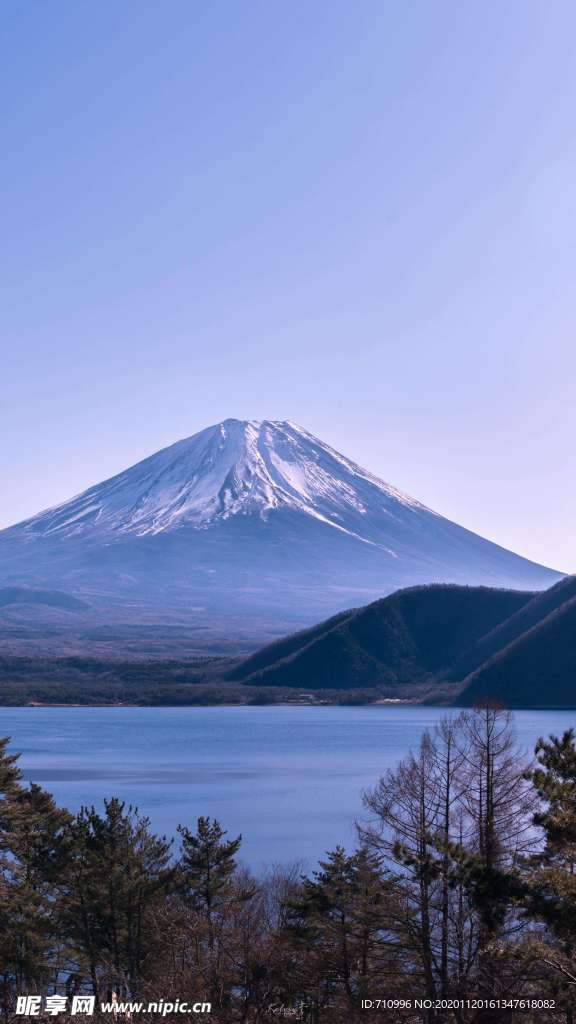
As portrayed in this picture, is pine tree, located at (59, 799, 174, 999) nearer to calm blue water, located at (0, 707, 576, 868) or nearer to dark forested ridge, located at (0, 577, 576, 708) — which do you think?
calm blue water, located at (0, 707, 576, 868)

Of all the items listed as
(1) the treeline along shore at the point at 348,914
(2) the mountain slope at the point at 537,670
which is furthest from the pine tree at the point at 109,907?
(2) the mountain slope at the point at 537,670

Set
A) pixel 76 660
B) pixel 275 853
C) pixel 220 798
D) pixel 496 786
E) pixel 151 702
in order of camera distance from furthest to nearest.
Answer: pixel 76 660 → pixel 151 702 → pixel 220 798 → pixel 275 853 → pixel 496 786

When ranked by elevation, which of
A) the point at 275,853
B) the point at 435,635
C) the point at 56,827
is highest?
the point at 435,635

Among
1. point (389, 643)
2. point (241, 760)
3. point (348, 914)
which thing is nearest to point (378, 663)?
point (389, 643)

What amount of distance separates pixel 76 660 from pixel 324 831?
12347 cm

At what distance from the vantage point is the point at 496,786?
19.0 metres

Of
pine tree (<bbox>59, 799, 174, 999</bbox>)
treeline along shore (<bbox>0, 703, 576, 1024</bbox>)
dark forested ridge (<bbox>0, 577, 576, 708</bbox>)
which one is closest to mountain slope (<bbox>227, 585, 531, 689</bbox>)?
dark forested ridge (<bbox>0, 577, 576, 708</bbox>)

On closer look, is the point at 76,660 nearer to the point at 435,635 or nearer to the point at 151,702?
the point at 151,702

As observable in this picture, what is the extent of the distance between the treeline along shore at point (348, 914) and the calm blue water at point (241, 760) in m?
15.0

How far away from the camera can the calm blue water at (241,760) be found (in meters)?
47.3

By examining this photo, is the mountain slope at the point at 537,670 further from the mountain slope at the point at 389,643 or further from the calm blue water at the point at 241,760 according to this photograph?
the mountain slope at the point at 389,643

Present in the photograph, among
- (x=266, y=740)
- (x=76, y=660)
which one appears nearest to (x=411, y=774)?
(x=266, y=740)

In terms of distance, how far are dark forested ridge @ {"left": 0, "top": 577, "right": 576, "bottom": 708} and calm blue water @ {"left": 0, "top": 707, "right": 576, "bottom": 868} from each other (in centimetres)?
859

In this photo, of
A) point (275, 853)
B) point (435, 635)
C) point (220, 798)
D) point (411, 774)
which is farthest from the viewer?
point (435, 635)
